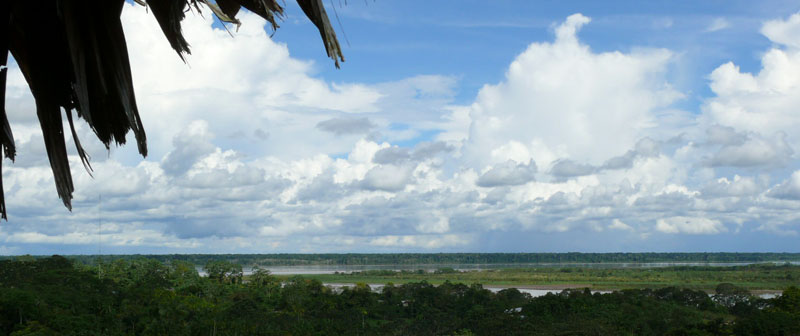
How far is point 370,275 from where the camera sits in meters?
142

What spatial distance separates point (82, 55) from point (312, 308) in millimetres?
63486

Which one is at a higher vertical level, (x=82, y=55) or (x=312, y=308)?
(x=82, y=55)

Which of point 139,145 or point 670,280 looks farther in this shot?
point 670,280

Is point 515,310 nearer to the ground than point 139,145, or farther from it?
nearer to the ground

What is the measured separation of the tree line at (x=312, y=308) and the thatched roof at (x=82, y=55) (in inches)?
1371

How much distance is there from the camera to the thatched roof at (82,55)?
2.48 m

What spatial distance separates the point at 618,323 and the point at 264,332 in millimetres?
27132

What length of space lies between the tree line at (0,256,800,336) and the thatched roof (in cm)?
3483

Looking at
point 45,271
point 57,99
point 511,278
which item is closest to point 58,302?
point 45,271

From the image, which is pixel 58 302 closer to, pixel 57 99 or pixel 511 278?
pixel 57 99

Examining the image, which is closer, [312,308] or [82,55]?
[82,55]

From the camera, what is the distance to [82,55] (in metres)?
2.51

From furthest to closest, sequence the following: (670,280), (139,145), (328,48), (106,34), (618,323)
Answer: (670,280) → (618,323) → (139,145) → (106,34) → (328,48)

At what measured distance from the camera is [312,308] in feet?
210
